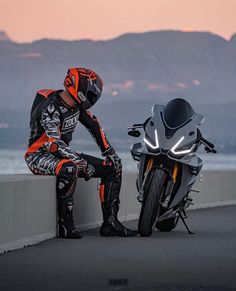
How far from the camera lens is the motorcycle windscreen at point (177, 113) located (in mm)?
12734

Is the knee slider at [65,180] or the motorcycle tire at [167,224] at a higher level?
the knee slider at [65,180]

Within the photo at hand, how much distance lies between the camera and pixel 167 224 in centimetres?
1347

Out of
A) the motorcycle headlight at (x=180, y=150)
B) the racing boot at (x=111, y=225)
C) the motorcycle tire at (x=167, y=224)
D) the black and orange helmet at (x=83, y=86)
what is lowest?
the motorcycle tire at (x=167, y=224)

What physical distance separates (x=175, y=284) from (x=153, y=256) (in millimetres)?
2228

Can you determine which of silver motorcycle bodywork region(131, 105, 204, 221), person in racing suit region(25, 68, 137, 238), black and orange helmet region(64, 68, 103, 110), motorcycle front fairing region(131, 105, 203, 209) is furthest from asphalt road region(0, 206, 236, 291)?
black and orange helmet region(64, 68, 103, 110)

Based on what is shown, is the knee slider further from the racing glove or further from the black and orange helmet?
the black and orange helmet

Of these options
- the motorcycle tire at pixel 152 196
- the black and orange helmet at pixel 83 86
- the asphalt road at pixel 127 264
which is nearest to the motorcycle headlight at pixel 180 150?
the motorcycle tire at pixel 152 196

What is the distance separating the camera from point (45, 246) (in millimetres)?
11336

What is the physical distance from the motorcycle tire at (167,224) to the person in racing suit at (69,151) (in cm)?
83

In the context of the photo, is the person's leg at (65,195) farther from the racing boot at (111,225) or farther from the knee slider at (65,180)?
the racing boot at (111,225)

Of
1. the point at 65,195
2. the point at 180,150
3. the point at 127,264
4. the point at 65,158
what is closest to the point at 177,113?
the point at 180,150

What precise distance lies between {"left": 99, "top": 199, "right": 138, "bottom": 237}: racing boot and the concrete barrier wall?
0.63 m

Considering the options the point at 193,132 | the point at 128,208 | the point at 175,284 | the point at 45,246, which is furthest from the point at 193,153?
the point at 175,284

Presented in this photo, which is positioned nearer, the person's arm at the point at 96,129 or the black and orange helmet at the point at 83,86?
the black and orange helmet at the point at 83,86
